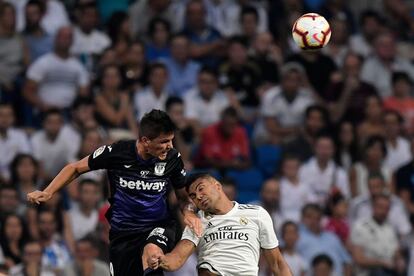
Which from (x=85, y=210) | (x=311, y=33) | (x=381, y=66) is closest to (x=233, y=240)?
(x=311, y=33)

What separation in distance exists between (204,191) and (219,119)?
22.9 feet

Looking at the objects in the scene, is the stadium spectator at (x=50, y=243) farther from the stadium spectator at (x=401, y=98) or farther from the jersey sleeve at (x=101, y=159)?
the stadium spectator at (x=401, y=98)

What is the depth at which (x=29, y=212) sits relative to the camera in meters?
15.9

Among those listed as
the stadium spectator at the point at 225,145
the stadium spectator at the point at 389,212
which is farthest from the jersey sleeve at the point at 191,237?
the stadium spectator at the point at 389,212

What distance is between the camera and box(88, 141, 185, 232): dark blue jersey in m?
11.4

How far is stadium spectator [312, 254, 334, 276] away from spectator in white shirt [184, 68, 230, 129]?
2966mm

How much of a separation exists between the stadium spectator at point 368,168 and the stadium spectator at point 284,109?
104 cm

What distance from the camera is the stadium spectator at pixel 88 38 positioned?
18594 millimetres

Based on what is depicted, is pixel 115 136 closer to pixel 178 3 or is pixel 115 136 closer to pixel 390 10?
pixel 178 3

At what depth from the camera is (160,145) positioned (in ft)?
36.6

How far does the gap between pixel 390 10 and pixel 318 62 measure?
109 inches

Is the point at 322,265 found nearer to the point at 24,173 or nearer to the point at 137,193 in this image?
the point at 24,173

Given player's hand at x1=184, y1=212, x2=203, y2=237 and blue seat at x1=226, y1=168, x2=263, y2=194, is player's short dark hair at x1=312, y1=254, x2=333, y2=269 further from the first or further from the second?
player's hand at x1=184, y1=212, x2=203, y2=237

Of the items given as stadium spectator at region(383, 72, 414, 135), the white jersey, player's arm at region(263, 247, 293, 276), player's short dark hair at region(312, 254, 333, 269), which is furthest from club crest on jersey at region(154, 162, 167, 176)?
stadium spectator at region(383, 72, 414, 135)
